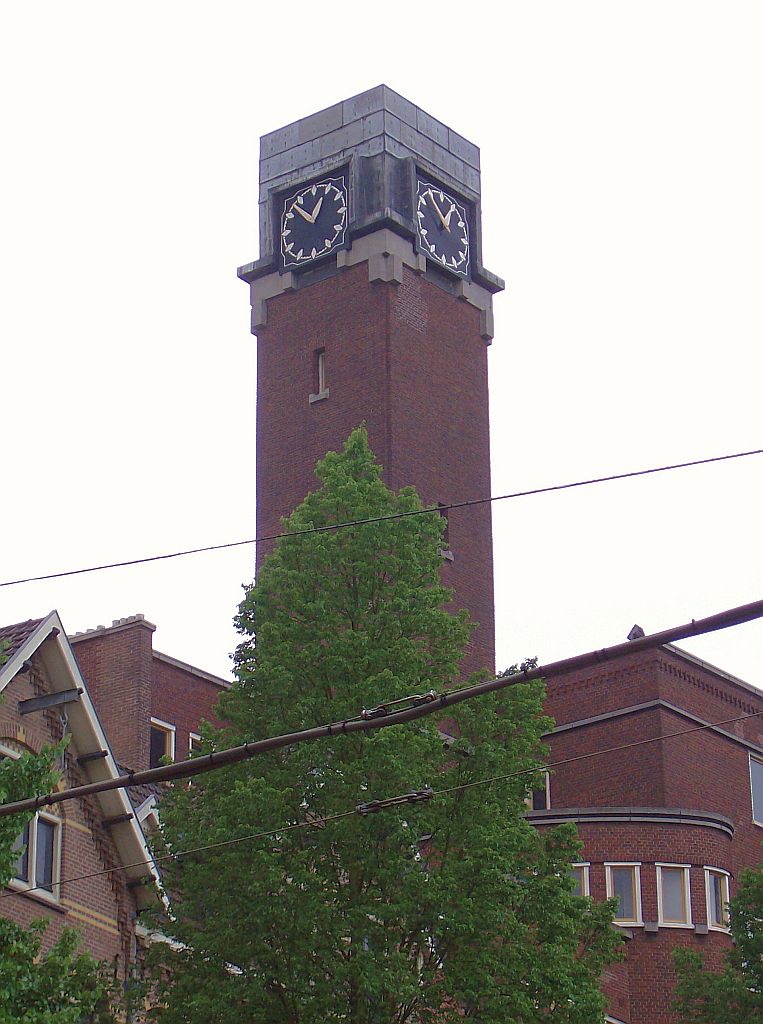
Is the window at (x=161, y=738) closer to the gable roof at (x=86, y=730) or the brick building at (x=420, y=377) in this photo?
the brick building at (x=420, y=377)

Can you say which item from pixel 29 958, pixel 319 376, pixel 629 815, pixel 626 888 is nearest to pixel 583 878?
pixel 626 888

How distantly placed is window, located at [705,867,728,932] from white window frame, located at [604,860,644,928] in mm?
1886

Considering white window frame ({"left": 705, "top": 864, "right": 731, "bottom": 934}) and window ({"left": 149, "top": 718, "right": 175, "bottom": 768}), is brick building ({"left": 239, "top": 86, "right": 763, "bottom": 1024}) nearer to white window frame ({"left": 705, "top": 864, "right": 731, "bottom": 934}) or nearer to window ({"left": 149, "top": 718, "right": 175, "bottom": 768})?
white window frame ({"left": 705, "top": 864, "right": 731, "bottom": 934})

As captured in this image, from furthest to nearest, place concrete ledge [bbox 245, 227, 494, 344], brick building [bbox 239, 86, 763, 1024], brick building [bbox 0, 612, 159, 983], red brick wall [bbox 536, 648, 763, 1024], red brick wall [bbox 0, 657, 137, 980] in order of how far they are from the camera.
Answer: concrete ledge [bbox 245, 227, 494, 344] < brick building [bbox 239, 86, 763, 1024] < red brick wall [bbox 536, 648, 763, 1024] < red brick wall [bbox 0, 657, 137, 980] < brick building [bbox 0, 612, 159, 983]

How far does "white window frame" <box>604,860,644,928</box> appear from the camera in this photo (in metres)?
49.2

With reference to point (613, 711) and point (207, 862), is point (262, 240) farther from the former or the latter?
point (207, 862)

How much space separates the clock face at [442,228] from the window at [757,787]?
1831 centimetres

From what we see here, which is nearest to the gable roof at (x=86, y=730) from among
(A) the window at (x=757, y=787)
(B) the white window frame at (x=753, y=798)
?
(B) the white window frame at (x=753, y=798)

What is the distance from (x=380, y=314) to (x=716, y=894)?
2100cm

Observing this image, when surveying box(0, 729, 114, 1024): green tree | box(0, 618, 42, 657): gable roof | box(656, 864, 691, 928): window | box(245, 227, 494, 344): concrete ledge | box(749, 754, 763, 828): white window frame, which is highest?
box(245, 227, 494, 344): concrete ledge

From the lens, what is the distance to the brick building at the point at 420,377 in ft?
189

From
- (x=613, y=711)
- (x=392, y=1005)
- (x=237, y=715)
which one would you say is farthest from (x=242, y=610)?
(x=613, y=711)

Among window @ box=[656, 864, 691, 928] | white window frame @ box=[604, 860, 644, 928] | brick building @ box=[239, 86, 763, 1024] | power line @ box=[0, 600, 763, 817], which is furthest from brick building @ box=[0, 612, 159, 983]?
brick building @ box=[239, 86, 763, 1024]

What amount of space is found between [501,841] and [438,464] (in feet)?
110
